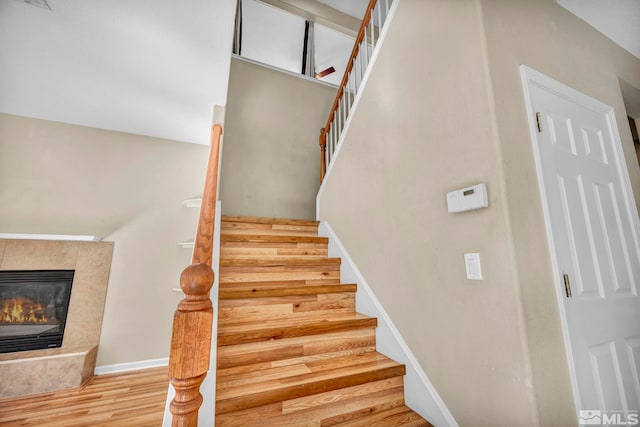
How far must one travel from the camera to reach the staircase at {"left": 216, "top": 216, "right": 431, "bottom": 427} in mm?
1286

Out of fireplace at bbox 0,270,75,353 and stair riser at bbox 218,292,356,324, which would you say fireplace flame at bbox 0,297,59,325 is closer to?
fireplace at bbox 0,270,75,353

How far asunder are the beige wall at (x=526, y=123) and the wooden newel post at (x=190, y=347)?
46.0 inches

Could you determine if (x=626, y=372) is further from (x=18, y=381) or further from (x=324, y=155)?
Answer: (x=18, y=381)

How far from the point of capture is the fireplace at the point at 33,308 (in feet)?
7.88

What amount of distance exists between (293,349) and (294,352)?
19 mm

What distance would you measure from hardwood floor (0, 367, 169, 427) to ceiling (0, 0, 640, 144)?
8.46ft

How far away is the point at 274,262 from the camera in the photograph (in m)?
2.08

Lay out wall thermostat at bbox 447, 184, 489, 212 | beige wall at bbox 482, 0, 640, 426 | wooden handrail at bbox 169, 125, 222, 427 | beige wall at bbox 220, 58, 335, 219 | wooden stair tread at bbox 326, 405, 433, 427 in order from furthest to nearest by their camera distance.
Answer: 1. beige wall at bbox 220, 58, 335, 219
2. wooden stair tread at bbox 326, 405, 433, 427
3. wall thermostat at bbox 447, 184, 489, 212
4. beige wall at bbox 482, 0, 640, 426
5. wooden handrail at bbox 169, 125, 222, 427

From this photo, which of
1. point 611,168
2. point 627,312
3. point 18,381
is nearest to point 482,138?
point 611,168

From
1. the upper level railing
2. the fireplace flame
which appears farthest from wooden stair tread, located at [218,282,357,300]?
the fireplace flame

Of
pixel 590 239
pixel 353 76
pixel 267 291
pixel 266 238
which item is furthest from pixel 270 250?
pixel 353 76

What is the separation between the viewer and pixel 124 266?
9.22 feet

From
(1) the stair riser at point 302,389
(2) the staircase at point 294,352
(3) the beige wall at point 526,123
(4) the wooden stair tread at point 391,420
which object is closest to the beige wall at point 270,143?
(2) the staircase at point 294,352

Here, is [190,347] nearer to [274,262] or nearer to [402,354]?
[402,354]
